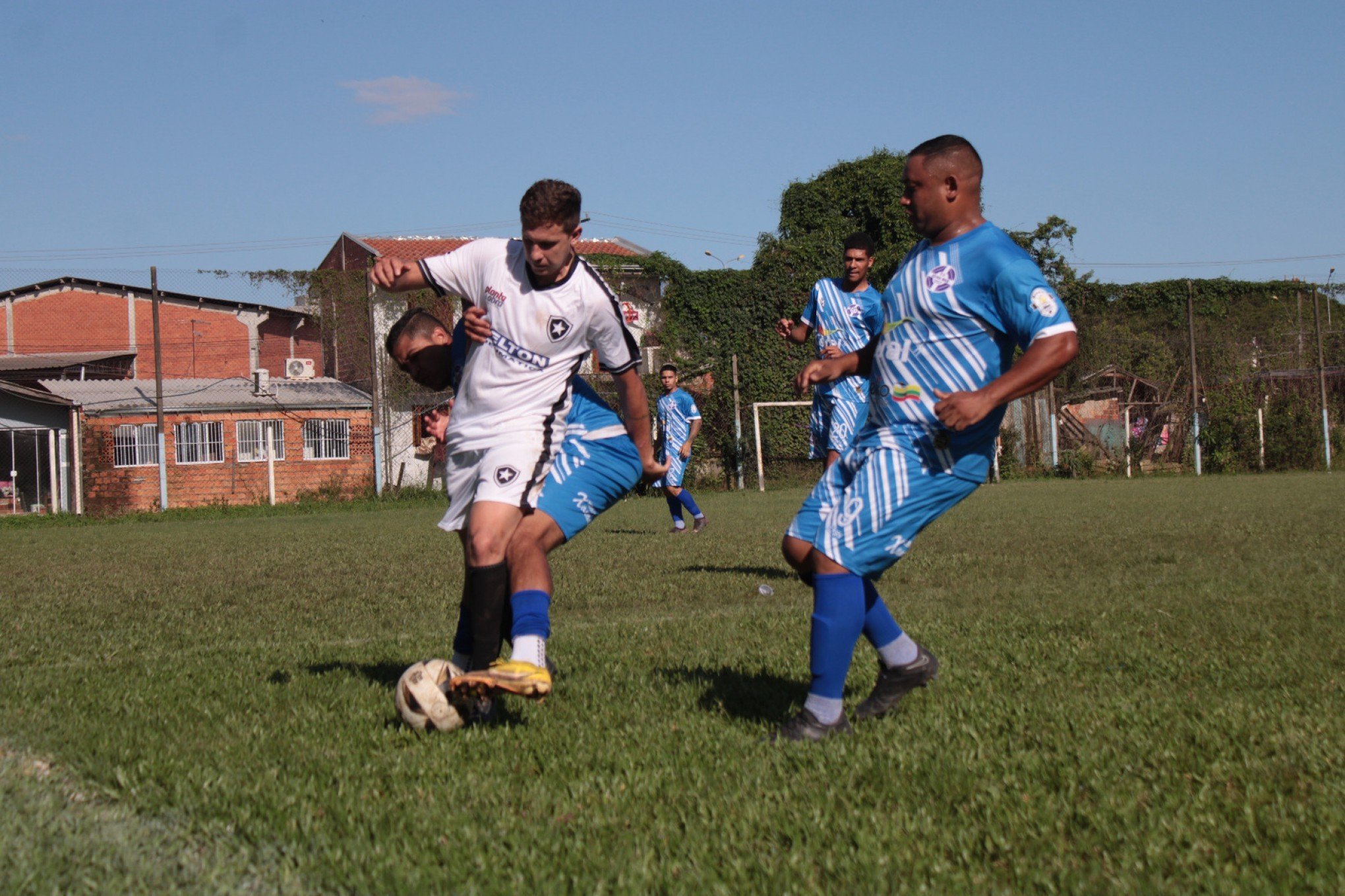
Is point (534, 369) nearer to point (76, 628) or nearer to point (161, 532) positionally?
point (76, 628)

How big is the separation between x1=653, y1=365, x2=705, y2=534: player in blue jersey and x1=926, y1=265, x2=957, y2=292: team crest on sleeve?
31.2 feet

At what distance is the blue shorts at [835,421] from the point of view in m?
9.32

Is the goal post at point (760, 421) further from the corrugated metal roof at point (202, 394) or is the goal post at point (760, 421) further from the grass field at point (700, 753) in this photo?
the grass field at point (700, 753)

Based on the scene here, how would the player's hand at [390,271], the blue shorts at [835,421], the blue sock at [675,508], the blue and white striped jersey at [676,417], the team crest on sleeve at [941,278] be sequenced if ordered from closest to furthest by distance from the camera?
the team crest on sleeve at [941,278] → the player's hand at [390,271] → the blue shorts at [835,421] → the blue sock at [675,508] → the blue and white striped jersey at [676,417]

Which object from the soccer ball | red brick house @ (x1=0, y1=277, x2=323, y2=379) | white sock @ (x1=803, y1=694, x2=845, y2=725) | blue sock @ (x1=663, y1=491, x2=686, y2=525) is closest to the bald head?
white sock @ (x1=803, y1=694, x2=845, y2=725)

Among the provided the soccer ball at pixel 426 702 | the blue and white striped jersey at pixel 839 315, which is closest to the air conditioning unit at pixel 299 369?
the blue and white striped jersey at pixel 839 315

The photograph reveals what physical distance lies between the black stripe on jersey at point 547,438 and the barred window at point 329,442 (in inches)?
983

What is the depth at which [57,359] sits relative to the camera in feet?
109

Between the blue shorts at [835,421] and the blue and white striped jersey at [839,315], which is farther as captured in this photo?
the blue shorts at [835,421]

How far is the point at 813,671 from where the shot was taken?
367 cm

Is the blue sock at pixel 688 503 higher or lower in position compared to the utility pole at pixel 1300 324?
lower

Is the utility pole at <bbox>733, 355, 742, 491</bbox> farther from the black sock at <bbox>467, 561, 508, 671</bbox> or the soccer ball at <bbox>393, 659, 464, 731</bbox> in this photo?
the soccer ball at <bbox>393, 659, 464, 731</bbox>

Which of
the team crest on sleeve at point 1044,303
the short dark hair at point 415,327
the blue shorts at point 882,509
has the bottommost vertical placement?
the blue shorts at point 882,509

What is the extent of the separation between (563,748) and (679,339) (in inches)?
988
